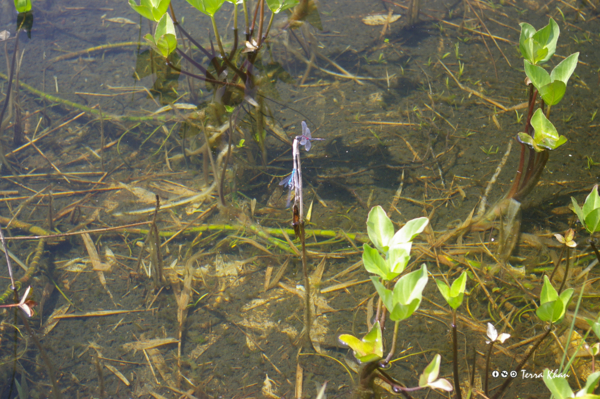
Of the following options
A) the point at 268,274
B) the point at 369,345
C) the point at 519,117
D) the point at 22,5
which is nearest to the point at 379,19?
the point at 519,117

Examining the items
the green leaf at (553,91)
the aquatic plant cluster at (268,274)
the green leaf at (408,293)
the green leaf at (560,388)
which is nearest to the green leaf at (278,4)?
the aquatic plant cluster at (268,274)

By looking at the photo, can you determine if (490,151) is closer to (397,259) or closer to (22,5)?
(397,259)

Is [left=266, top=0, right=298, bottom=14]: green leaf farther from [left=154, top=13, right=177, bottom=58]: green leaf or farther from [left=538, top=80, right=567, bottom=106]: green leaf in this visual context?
[left=538, top=80, right=567, bottom=106]: green leaf

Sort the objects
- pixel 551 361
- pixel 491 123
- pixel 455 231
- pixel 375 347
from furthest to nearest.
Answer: pixel 491 123 < pixel 455 231 < pixel 551 361 < pixel 375 347

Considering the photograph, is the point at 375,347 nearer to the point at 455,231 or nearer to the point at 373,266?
the point at 373,266

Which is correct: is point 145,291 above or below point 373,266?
below

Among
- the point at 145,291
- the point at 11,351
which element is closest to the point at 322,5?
the point at 145,291
